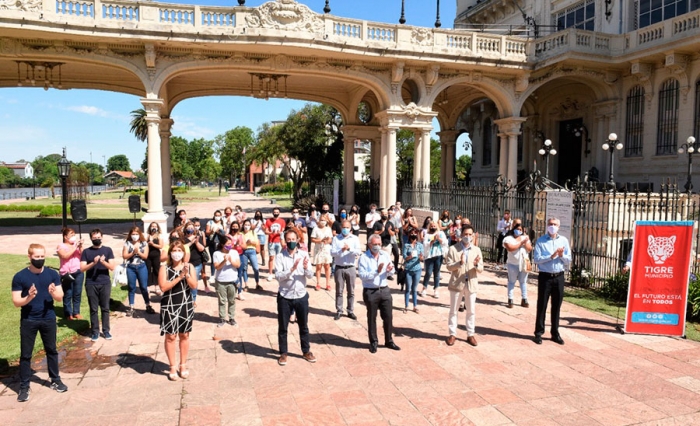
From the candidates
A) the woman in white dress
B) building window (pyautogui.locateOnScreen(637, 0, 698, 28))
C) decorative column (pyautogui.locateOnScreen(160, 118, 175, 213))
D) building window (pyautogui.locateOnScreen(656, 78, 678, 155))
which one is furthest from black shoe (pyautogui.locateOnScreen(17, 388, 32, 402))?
building window (pyautogui.locateOnScreen(637, 0, 698, 28))

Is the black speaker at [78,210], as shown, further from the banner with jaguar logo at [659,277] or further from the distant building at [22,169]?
the distant building at [22,169]

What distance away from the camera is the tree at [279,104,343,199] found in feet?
112

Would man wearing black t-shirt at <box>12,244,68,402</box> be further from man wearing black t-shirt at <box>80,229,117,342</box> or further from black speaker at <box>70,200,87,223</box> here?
black speaker at <box>70,200,87,223</box>

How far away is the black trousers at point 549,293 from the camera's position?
284 inches

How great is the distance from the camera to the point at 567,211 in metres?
11.0

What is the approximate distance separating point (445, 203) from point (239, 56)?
31.6 feet

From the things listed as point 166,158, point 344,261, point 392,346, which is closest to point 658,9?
point 344,261

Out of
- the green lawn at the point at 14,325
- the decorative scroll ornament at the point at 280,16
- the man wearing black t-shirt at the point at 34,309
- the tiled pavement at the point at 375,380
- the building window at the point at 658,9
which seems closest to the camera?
the tiled pavement at the point at 375,380

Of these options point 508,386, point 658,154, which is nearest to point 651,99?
point 658,154

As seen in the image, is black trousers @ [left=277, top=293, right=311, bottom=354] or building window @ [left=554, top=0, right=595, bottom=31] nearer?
black trousers @ [left=277, top=293, right=311, bottom=354]

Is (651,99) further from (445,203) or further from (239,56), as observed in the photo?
(239,56)

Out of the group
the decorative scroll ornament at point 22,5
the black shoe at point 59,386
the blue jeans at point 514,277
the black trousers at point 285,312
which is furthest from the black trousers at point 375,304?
the decorative scroll ornament at point 22,5

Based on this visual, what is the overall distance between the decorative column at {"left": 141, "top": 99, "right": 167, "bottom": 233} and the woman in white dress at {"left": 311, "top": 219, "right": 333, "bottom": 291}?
925cm

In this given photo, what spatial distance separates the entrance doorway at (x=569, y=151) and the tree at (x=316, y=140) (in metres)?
14.9
